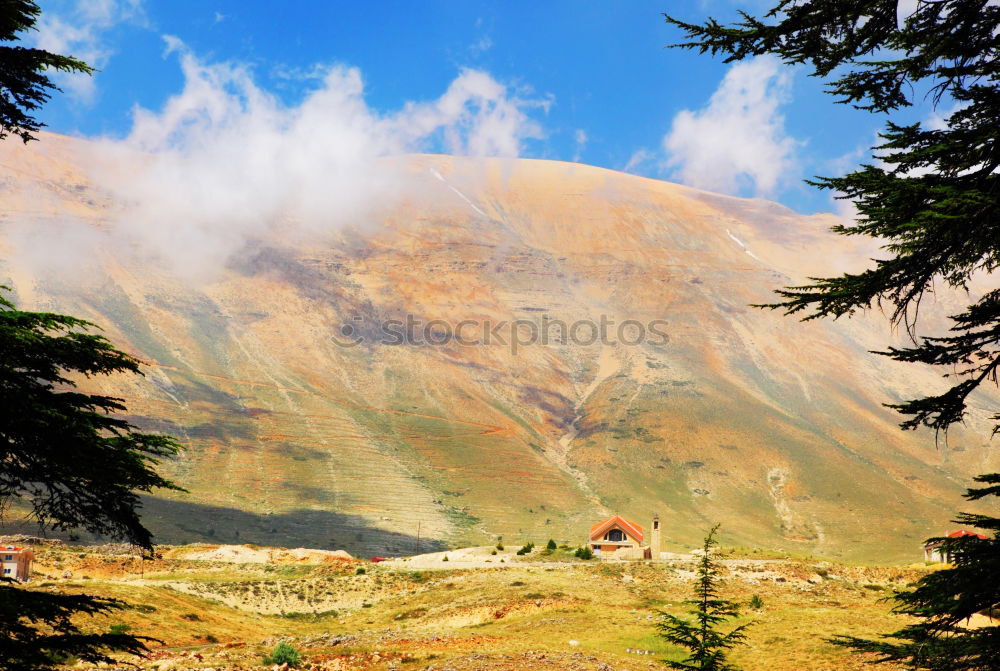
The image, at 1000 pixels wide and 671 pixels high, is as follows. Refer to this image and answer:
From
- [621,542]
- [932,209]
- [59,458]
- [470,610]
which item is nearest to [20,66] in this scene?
[59,458]

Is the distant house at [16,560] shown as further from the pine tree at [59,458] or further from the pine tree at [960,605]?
the pine tree at [960,605]

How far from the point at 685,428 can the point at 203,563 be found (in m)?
124

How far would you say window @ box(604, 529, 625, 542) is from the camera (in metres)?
67.6

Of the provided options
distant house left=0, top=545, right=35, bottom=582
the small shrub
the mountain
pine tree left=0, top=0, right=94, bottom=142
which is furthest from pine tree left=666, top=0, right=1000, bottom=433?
the mountain

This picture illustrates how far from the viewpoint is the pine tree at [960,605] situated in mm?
7066

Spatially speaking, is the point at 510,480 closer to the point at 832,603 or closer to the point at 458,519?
the point at 458,519

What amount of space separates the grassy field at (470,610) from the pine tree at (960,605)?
539 centimetres

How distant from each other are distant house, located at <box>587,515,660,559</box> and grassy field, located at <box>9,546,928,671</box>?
610cm

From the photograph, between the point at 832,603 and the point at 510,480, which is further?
the point at 510,480

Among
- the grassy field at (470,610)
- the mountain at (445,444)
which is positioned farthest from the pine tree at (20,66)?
the mountain at (445,444)

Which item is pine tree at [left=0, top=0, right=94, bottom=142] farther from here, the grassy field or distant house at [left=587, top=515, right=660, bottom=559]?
distant house at [left=587, top=515, right=660, bottom=559]

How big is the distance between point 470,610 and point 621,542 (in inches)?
1295

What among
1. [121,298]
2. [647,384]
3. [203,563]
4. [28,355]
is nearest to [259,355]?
[121,298]

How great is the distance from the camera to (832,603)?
34.5 meters
